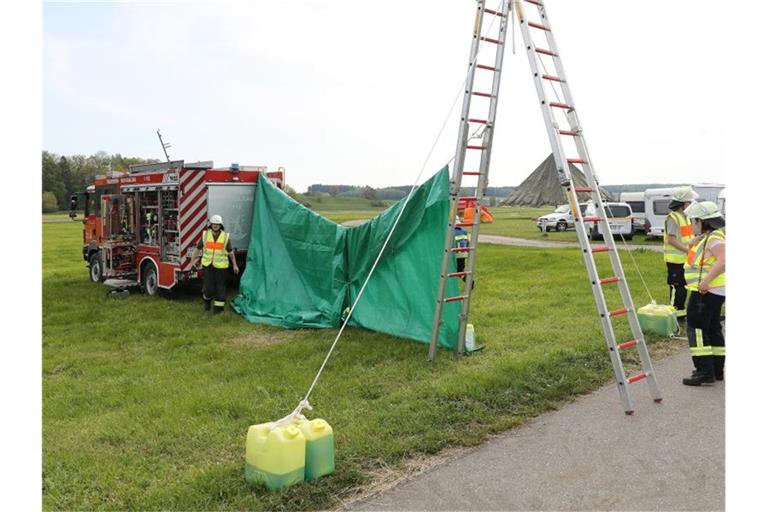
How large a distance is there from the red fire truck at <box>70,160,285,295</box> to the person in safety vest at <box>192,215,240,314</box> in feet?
2.56

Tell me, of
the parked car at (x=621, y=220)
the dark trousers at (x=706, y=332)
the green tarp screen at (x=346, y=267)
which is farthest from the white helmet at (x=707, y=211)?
the parked car at (x=621, y=220)

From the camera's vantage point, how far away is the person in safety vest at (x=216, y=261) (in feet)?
35.4

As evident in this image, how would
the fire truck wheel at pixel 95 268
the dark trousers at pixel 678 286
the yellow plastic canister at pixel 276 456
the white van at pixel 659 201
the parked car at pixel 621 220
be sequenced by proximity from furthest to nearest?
the parked car at pixel 621 220
the white van at pixel 659 201
the fire truck wheel at pixel 95 268
the dark trousers at pixel 678 286
the yellow plastic canister at pixel 276 456

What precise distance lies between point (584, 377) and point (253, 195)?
291 inches

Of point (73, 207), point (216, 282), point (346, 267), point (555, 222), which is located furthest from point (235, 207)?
point (555, 222)

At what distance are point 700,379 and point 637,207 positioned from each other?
24.9 metres

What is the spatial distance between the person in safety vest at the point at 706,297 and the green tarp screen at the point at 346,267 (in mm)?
2515

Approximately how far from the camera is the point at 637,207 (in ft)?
97.0

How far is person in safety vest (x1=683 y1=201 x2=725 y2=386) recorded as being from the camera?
624 cm

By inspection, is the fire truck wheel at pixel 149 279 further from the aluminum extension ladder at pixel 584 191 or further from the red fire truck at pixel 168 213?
the aluminum extension ladder at pixel 584 191

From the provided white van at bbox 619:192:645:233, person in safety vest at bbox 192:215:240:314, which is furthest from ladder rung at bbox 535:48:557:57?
white van at bbox 619:192:645:233

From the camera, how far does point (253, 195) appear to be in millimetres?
12031

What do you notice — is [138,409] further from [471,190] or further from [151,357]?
[471,190]

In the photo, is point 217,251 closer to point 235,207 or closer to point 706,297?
point 235,207
